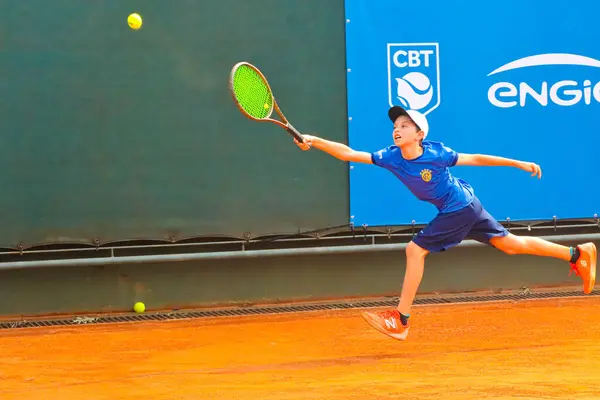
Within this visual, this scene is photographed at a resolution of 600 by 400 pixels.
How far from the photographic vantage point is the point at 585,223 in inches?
245

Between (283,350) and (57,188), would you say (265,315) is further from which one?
(57,188)

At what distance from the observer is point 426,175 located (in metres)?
4.30

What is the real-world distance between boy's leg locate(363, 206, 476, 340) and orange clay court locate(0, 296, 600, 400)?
0.21 metres

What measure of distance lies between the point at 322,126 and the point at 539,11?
1.94 meters

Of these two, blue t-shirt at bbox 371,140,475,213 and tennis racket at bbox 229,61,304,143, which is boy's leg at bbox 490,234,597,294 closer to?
blue t-shirt at bbox 371,140,475,213

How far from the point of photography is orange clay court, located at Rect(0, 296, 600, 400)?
3.80 meters

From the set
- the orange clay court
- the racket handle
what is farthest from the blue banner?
the racket handle

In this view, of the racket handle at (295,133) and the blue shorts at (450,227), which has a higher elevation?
the racket handle at (295,133)

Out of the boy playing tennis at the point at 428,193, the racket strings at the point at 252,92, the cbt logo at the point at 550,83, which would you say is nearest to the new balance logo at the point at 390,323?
the boy playing tennis at the point at 428,193

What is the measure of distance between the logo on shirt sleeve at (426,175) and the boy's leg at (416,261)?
0.25 m

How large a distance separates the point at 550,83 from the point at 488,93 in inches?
20.5

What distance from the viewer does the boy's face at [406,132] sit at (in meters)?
4.27

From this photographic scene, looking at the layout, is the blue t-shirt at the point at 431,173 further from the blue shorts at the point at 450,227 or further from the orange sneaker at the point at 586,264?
the orange sneaker at the point at 586,264

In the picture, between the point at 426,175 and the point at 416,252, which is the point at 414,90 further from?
the point at 416,252
